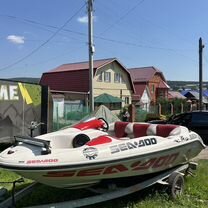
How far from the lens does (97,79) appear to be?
43.5m

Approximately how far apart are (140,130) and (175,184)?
1445 millimetres

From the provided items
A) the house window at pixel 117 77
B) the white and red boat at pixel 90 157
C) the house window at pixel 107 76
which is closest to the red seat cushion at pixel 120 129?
the white and red boat at pixel 90 157

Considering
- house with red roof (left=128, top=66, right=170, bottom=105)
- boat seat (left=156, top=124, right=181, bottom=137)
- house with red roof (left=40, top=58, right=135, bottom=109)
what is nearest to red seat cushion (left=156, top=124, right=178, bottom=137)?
boat seat (left=156, top=124, right=181, bottom=137)

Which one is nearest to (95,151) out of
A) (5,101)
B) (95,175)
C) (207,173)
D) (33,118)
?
(95,175)

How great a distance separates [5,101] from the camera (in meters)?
12.5

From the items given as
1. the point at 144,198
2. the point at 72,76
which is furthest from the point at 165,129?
the point at 72,76

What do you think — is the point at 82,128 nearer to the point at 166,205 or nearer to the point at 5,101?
the point at 166,205

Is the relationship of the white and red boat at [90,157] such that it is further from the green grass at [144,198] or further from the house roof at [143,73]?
the house roof at [143,73]

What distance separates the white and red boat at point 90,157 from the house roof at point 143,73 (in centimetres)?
4990

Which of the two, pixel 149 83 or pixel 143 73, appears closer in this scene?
pixel 149 83

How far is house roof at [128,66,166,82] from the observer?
58.0m

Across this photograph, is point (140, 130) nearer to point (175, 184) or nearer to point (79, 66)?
point (175, 184)

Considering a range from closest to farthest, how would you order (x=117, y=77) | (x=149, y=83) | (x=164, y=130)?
(x=164, y=130), (x=117, y=77), (x=149, y=83)

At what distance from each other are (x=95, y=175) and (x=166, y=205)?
154 cm
